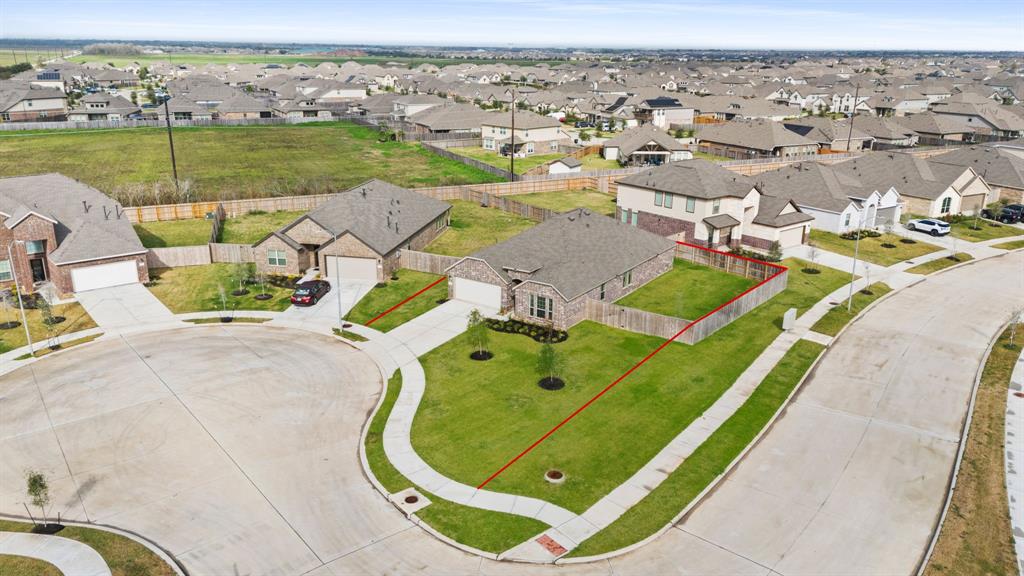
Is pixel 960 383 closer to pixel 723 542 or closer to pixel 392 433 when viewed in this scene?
pixel 723 542

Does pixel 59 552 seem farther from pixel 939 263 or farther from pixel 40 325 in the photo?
pixel 939 263

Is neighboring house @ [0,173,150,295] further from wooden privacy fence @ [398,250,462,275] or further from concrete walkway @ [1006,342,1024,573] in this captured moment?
concrete walkway @ [1006,342,1024,573]

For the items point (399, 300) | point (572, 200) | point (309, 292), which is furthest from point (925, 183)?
point (309, 292)

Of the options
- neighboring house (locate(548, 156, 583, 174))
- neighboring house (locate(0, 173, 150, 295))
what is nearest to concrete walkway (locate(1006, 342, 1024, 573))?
neighboring house (locate(0, 173, 150, 295))

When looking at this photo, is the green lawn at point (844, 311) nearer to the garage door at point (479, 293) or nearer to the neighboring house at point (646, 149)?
the garage door at point (479, 293)

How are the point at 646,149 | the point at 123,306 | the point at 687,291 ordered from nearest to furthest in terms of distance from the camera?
the point at 123,306, the point at 687,291, the point at 646,149

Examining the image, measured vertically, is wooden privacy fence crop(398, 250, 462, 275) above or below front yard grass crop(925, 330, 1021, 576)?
above
